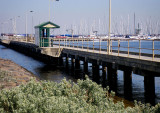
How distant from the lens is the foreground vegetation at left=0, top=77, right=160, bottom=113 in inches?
265

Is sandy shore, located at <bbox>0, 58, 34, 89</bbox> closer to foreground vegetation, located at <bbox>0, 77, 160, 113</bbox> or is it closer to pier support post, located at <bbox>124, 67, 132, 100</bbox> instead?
foreground vegetation, located at <bbox>0, 77, 160, 113</bbox>

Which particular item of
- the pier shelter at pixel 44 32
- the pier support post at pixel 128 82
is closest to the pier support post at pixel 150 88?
the pier support post at pixel 128 82

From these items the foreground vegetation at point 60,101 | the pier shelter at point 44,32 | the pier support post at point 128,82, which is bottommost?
the pier support post at point 128,82

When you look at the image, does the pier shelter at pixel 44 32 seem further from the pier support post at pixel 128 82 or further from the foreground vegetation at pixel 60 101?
the foreground vegetation at pixel 60 101

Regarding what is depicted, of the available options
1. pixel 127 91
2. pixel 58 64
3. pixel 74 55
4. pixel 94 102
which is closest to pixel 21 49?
pixel 58 64

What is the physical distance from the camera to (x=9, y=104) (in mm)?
7805

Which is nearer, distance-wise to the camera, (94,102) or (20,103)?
(20,103)

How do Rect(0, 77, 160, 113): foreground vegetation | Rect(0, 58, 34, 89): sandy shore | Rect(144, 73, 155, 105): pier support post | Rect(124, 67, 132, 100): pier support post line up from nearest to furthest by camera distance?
1. Rect(0, 77, 160, 113): foreground vegetation
2. Rect(0, 58, 34, 89): sandy shore
3. Rect(144, 73, 155, 105): pier support post
4. Rect(124, 67, 132, 100): pier support post

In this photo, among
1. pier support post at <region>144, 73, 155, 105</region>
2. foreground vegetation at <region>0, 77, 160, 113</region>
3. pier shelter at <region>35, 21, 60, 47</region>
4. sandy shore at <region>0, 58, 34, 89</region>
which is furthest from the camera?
pier shelter at <region>35, 21, 60, 47</region>

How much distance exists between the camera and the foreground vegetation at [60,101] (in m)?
6.72

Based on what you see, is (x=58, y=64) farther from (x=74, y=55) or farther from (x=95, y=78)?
(x=95, y=78)

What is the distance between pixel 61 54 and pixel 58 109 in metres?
22.7

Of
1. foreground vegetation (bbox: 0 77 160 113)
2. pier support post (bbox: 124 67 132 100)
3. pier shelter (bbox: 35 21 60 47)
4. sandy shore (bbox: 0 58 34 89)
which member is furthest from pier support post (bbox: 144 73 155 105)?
pier shelter (bbox: 35 21 60 47)

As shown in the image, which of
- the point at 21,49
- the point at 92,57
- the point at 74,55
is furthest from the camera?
the point at 21,49
